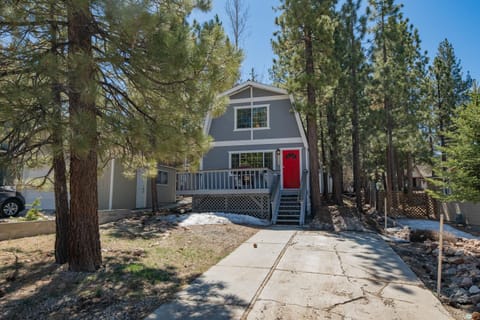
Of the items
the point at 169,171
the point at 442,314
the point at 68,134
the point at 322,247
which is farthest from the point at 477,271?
the point at 169,171

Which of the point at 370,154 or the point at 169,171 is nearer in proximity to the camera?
the point at 169,171

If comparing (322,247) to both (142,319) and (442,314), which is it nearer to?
(442,314)

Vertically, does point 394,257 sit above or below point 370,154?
below

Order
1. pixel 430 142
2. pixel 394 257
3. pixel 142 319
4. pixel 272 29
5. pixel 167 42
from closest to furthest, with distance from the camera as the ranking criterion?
pixel 142 319 < pixel 167 42 < pixel 394 257 < pixel 272 29 < pixel 430 142

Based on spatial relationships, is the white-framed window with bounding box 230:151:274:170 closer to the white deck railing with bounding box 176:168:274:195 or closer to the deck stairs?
the white deck railing with bounding box 176:168:274:195

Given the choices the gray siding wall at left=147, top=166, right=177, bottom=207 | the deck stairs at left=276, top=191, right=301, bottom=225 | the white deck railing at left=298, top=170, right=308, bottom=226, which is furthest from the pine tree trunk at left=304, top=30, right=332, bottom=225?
the gray siding wall at left=147, top=166, right=177, bottom=207

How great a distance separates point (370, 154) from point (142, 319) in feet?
74.2

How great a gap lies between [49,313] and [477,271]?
6.18 m

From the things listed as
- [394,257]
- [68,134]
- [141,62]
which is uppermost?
[141,62]

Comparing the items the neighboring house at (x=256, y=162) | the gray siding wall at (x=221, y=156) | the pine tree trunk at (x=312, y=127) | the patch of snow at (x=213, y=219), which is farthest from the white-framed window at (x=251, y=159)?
the patch of snow at (x=213, y=219)

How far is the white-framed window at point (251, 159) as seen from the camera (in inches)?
534

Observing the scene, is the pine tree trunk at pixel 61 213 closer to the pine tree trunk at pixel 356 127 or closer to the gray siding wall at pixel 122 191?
the gray siding wall at pixel 122 191

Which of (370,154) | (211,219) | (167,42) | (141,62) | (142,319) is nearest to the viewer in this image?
Result: (142,319)

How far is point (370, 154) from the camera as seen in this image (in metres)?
22.7
